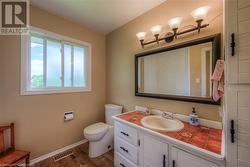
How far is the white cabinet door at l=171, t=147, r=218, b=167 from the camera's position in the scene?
0.91 m

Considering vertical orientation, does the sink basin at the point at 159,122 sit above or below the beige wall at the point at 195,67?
below

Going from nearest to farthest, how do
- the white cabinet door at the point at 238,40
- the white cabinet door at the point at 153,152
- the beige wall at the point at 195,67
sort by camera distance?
the white cabinet door at the point at 238,40, the white cabinet door at the point at 153,152, the beige wall at the point at 195,67

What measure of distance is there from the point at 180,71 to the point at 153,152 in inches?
41.2

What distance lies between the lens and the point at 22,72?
5.62ft

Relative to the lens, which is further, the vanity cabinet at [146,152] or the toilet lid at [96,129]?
the toilet lid at [96,129]

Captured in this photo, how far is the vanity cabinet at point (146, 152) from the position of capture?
1.00 m

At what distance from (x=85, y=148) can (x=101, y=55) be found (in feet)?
6.60

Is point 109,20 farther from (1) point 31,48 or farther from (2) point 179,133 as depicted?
(2) point 179,133

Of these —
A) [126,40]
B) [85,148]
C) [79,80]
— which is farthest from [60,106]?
[126,40]

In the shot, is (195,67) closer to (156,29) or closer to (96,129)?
(156,29)

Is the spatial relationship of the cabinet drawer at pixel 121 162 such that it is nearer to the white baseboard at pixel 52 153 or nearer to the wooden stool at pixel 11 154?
the white baseboard at pixel 52 153

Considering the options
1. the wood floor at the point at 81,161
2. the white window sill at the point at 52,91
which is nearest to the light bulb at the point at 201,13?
the white window sill at the point at 52,91

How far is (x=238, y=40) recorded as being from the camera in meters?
0.74

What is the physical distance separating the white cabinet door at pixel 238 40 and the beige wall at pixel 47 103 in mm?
2317
